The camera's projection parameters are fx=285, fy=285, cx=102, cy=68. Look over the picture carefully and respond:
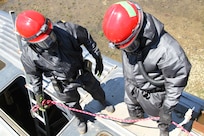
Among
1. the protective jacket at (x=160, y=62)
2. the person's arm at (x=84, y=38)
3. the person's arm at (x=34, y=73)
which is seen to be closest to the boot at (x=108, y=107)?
the person's arm at (x=84, y=38)

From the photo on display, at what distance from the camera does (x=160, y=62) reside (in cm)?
263

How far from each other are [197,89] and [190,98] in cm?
169

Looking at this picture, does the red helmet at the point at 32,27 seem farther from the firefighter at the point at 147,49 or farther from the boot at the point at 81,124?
the boot at the point at 81,124

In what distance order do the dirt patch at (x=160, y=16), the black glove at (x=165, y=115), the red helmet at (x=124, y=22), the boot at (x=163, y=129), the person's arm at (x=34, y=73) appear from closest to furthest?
the red helmet at (x=124, y=22), the black glove at (x=165, y=115), the person's arm at (x=34, y=73), the boot at (x=163, y=129), the dirt patch at (x=160, y=16)

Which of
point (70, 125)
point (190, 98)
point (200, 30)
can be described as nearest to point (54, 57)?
point (70, 125)

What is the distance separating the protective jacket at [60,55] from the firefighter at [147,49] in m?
0.59

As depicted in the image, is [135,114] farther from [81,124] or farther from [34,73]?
[34,73]

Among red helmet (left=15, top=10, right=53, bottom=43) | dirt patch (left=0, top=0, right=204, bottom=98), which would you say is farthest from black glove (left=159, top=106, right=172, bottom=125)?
dirt patch (left=0, top=0, right=204, bottom=98)

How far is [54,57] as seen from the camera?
304 cm

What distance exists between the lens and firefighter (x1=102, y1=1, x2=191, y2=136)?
251 centimetres

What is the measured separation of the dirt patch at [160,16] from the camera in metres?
6.11

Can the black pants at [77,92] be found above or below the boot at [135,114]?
above

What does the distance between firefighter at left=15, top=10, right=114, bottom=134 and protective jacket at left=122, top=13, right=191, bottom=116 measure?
1.98ft

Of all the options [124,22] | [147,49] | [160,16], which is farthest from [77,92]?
[160,16]
